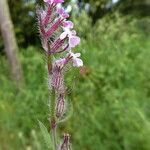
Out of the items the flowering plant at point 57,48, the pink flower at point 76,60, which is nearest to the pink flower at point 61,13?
the flowering plant at point 57,48

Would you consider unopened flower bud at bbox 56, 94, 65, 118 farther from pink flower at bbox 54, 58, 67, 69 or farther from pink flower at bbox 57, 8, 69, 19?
pink flower at bbox 57, 8, 69, 19

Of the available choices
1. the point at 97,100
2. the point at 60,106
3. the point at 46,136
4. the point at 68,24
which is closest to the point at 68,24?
the point at 68,24

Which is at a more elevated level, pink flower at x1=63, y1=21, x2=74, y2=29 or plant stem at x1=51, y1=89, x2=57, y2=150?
pink flower at x1=63, y1=21, x2=74, y2=29

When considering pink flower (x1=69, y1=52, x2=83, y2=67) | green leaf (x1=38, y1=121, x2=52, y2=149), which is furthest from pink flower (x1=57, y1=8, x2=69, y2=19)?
green leaf (x1=38, y1=121, x2=52, y2=149)

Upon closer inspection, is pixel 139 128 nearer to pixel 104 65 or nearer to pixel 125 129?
pixel 125 129

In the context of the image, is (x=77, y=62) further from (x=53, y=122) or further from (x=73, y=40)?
(x=53, y=122)

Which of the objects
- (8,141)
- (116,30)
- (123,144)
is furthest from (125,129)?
(116,30)

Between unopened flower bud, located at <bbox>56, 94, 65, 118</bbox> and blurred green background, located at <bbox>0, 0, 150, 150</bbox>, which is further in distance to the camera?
blurred green background, located at <bbox>0, 0, 150, 150</bbox>

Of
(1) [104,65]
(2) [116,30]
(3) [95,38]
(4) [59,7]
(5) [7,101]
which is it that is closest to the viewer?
(4) [59,7]

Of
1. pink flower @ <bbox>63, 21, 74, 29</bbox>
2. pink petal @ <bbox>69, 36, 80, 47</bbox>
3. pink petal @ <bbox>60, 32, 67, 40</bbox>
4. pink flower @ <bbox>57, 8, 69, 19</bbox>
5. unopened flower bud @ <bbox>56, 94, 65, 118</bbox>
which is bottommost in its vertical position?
unopened flower bud @ <bbox>56, 94, 65, 118</bbox>
